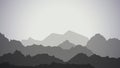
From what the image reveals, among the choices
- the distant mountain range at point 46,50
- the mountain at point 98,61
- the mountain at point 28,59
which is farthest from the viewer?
the distant mountain range at point 46,50

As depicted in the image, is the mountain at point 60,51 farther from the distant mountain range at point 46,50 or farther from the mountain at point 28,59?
the mountain at point 28,59

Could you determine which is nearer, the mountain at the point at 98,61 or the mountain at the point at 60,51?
the mountain at the point at 98,61

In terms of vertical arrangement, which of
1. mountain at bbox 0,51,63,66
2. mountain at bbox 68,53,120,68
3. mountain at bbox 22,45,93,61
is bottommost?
mountain at bbox 0,51,63,66

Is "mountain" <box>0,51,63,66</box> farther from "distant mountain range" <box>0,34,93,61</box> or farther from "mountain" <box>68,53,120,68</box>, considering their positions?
"distant mountain range" <box>0,34,93,61</box>

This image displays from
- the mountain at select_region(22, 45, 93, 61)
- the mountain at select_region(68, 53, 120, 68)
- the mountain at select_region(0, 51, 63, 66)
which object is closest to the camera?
the mountain at select_region(68, 53, 120, 68)

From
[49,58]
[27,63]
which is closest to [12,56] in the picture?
[27,63]

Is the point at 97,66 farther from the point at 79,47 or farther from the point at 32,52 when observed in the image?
the point at 32,52

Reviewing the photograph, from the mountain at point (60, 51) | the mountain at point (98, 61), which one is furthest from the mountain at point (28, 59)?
the mountain at point (60, 51)

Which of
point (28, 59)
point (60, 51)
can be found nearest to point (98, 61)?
point (28, 59)

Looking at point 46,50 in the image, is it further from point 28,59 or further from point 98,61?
point 98,61

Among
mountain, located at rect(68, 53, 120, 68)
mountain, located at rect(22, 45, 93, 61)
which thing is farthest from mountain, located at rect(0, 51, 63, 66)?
mountain, located at rect(22, 45, 93, 61)

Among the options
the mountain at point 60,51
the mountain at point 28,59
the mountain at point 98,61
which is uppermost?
the mountain at point 60,51
